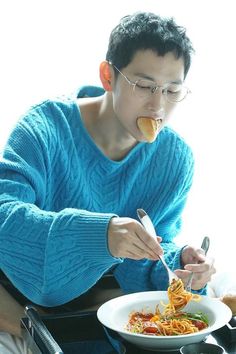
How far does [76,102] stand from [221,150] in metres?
0.88

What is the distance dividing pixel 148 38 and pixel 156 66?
0.26 feet

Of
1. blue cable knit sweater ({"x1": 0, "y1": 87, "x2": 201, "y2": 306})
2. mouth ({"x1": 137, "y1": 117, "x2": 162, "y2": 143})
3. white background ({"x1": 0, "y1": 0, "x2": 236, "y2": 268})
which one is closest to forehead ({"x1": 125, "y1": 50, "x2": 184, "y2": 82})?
mouth ({"x1": 137, "y1": 117, "x2": 162, "y2": 143})

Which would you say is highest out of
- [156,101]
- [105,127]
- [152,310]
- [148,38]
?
[148,38]

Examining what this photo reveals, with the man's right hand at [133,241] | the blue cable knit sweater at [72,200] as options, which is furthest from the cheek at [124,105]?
the man's right hand at [133,241]

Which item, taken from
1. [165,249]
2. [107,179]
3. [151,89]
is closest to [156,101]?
[151,89]

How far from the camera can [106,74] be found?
168 centimetres

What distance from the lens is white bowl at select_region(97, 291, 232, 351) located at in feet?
4.14

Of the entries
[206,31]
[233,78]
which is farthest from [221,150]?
[206,31]

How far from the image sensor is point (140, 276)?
171 cm

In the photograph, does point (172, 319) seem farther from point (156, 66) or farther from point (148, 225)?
point (156, 66)

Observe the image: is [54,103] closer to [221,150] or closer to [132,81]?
[132,81]

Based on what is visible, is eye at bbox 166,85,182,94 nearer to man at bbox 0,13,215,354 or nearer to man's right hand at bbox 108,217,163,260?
man at bbox 0,13,215,354

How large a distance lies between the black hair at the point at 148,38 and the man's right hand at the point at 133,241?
0.48 m

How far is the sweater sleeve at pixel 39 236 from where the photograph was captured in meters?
1.38
